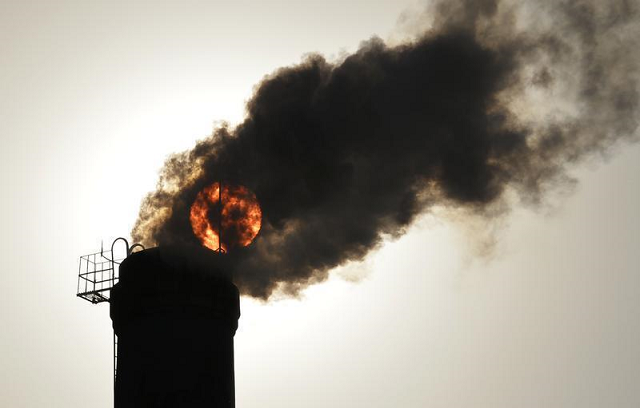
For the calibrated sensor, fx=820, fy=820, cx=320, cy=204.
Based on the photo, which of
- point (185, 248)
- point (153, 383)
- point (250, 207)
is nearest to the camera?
point (153, 383)

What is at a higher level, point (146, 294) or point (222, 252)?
point (222, 252)

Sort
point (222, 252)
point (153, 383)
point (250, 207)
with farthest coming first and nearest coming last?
point (250, 207), point (222, 252), point (153, 383)

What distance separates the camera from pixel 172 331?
19.0 meters

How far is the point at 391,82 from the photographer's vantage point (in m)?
23.2

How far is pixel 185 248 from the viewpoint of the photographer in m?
19.9

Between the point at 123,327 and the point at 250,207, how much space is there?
5.24 meters

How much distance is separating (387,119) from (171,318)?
27.6 feet

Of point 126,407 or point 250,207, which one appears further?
point 250,207

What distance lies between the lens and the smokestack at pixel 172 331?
18625mm

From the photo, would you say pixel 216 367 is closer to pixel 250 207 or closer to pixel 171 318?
pixel 171 318

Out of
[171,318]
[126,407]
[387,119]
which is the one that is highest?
[387,119]

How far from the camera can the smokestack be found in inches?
733

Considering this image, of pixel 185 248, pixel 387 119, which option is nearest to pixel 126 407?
pixel 185 248

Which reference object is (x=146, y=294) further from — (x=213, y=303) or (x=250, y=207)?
(x=250, y=207)
